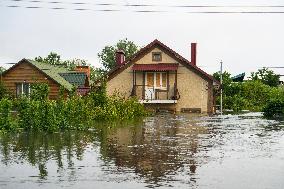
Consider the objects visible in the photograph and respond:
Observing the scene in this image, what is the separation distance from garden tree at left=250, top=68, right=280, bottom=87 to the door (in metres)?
30.8

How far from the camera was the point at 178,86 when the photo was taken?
36.7m

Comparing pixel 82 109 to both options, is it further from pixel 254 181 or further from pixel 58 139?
pixel 254 181

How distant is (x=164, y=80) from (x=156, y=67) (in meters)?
1.55

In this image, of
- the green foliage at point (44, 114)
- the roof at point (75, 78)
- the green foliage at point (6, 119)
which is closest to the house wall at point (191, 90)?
the roof at point (75, 78)

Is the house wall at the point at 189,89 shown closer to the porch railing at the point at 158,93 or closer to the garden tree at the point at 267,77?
the porch railing at the point at 158,93

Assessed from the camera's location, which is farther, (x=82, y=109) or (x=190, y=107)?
(x=190, y=107)

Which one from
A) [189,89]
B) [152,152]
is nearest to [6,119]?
[152,152]

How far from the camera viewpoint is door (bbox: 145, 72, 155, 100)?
121ft

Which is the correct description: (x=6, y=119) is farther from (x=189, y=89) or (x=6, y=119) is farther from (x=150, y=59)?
(x=150, y=59)

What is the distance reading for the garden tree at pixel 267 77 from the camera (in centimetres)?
6386

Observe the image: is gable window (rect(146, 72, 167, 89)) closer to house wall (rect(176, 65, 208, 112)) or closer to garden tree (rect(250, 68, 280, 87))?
house wall (rect(176, 65, 208, 112))

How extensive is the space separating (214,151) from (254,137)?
4369 millimetres

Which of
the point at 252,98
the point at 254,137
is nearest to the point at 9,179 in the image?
the point at 254,137

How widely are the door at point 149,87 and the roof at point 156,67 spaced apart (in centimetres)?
88
